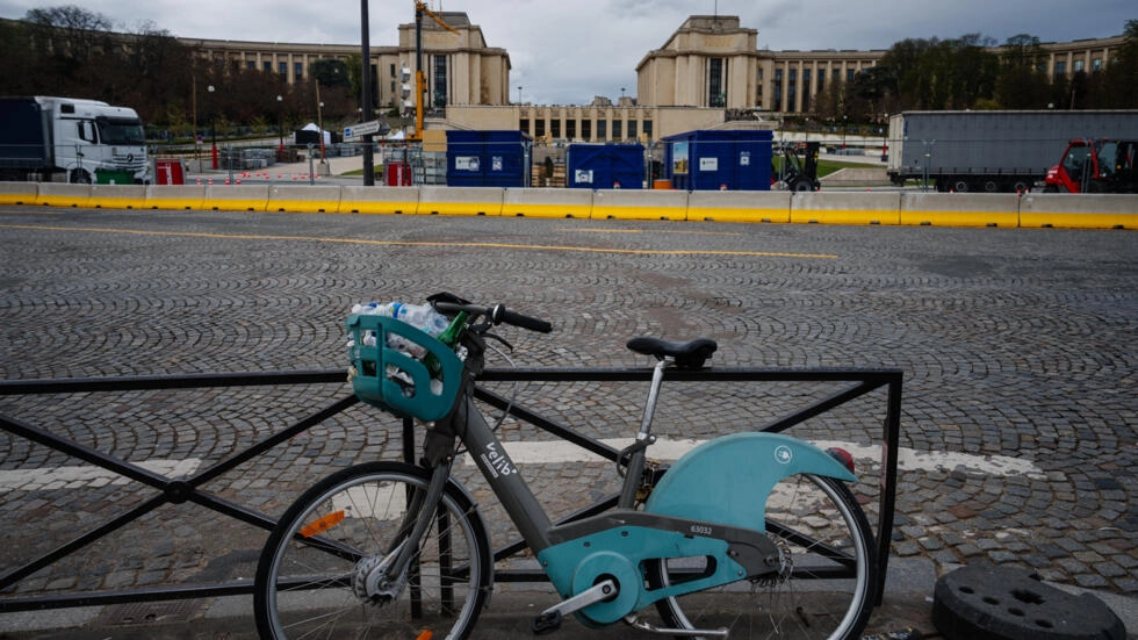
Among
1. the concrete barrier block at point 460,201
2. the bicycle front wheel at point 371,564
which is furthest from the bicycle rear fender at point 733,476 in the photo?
the concrete barrier block at point 460,201

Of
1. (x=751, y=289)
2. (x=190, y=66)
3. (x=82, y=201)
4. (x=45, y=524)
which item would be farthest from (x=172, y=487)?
(x=190, y=66)

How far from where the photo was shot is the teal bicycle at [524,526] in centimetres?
255

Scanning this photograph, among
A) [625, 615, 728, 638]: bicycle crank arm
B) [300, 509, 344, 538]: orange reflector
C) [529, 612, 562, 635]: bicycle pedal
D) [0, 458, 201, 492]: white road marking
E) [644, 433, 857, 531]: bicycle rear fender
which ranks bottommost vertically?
[0, 458, 201, 492]: white road marking

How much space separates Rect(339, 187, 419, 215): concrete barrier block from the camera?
2050 centimetres

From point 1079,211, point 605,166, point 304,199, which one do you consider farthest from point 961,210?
point 304,199

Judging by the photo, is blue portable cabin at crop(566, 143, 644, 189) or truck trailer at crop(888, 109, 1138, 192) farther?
truck trailer at crop(888, 109, 1138, 192)

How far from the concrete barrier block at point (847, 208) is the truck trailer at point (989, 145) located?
18.5 meters

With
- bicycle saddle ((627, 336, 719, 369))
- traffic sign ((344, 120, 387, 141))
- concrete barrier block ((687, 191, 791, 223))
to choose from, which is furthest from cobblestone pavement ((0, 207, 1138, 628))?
traffic sign ((344, 120, 387, 141))

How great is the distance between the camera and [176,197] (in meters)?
21.9

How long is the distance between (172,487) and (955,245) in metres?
14.1

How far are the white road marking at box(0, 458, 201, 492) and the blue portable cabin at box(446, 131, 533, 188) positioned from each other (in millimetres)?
22020

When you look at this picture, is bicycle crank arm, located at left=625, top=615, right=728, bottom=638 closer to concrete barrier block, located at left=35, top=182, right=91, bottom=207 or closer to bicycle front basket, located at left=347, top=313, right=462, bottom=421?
bicycle front basket, located at left=347, top=313, right=462, bottom=421

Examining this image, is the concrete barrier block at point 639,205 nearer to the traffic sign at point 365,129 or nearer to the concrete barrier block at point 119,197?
the traffic sign at point 365,129

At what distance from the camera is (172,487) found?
2.94m
